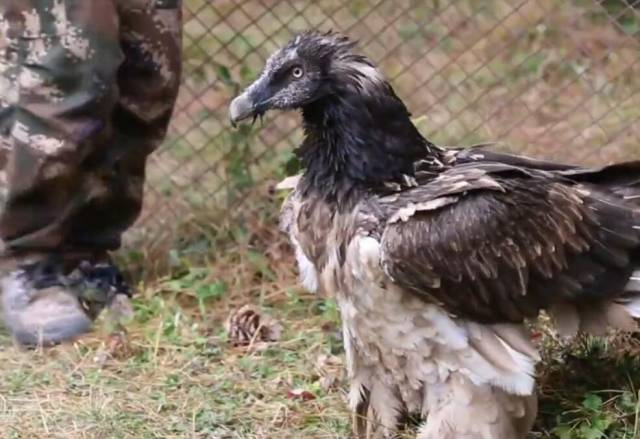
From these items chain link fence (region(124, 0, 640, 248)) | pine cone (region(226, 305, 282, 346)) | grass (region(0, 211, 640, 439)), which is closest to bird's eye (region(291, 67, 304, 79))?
grass (region(0, 211, 640, 439))

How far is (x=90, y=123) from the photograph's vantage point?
4203mm

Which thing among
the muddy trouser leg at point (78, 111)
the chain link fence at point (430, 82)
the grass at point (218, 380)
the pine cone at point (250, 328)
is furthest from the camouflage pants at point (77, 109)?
the chain link fence at point (430, 82)

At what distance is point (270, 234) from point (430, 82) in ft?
3.49

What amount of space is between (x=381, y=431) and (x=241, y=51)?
213 centimetres

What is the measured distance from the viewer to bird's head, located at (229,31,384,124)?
3.55 meters

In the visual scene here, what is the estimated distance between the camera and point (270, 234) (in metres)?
5.15

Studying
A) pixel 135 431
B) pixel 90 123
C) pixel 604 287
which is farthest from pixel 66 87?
pixel 604 287

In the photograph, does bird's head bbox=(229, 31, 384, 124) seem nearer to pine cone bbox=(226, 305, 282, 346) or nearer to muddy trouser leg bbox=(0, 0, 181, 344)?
muddy trouser leg bbox=(0, 0, 181, 344)

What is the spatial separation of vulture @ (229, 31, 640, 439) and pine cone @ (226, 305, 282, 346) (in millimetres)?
772

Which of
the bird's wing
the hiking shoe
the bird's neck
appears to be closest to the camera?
the bird's wing

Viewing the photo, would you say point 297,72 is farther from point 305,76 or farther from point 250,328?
point 250,328

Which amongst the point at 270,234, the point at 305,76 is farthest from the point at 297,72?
the point at 270,234

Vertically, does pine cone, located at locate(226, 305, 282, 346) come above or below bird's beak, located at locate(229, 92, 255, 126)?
below

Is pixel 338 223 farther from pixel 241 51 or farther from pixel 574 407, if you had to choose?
pixel 241 51
